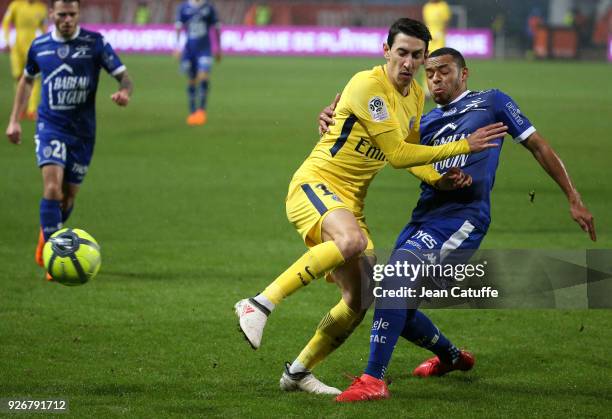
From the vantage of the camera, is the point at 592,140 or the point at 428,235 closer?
the point at 428,235

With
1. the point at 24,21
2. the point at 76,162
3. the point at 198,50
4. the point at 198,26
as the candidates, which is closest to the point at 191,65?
the point at 198,50

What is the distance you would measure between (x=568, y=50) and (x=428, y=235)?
37.9 meters

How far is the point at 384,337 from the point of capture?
214 inches

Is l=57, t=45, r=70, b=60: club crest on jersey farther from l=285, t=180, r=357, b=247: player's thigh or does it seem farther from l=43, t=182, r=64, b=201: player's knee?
l=285, t=180, r=357, b=247: player's thigh

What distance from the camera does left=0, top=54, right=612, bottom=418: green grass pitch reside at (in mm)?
5621

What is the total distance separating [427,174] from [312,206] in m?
0.71

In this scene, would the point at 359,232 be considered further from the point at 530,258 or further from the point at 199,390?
the point at 530,258

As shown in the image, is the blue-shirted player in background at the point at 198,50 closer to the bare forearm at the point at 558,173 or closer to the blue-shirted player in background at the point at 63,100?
the blue-shirted player in background at the point at 63,100

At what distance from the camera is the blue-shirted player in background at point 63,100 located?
8.76 metres

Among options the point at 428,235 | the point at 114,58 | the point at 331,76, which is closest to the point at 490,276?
the point at 428,235

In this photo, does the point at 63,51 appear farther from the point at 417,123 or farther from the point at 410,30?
the point at 410,30

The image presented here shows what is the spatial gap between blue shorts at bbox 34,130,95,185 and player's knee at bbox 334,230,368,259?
4.12 meters

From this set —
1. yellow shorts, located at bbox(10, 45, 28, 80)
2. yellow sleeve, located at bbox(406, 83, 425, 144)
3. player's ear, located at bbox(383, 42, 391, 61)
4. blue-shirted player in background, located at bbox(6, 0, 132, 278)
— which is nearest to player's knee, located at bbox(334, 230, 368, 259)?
yellow sleeve, located at bbox(406, 83, 425, 144)

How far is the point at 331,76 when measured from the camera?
99.8ft
